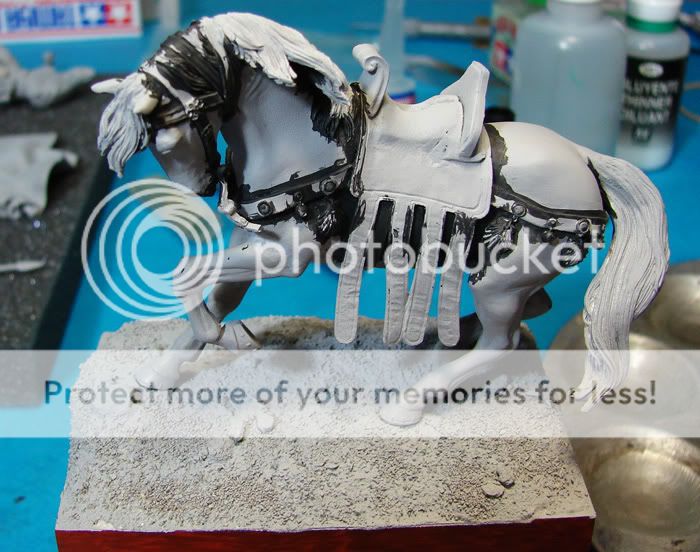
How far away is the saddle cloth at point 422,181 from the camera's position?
907 mm

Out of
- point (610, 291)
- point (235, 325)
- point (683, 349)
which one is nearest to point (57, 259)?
point (235, 325)

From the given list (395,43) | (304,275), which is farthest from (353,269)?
(395,43)

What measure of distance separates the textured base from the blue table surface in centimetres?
23

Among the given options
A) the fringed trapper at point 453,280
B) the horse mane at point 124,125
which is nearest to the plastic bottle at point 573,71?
the fringed trapper at point 453,280

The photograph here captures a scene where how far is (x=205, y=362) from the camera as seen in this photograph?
1191 mm

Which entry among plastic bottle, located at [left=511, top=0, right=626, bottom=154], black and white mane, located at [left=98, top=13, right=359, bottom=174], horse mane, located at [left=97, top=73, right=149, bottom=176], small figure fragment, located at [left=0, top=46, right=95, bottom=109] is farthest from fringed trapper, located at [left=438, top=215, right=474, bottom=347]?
small figure fragment, located at [left=0, top=46, right=95, bottom=109]

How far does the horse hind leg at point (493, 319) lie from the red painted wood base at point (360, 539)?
16cm

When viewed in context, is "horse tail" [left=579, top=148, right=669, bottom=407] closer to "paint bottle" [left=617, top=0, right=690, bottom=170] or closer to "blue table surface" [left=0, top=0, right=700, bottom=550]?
"blue table surface" [left=0, top=0, right=700, bottom=550]

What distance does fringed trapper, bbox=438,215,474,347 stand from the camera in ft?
3.11

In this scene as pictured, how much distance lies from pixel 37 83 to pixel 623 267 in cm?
164

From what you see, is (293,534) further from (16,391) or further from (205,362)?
(16,391)

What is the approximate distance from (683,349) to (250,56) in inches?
38.2

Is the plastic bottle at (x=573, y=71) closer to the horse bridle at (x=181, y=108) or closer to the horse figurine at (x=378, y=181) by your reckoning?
the horse figurine at (x=378, y=181)

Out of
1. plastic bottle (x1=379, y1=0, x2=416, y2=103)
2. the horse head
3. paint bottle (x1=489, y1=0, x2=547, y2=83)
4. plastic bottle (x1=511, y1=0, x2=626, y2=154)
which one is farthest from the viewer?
paint bottle (x1=489, y1=0, x2=547, y2=83)
